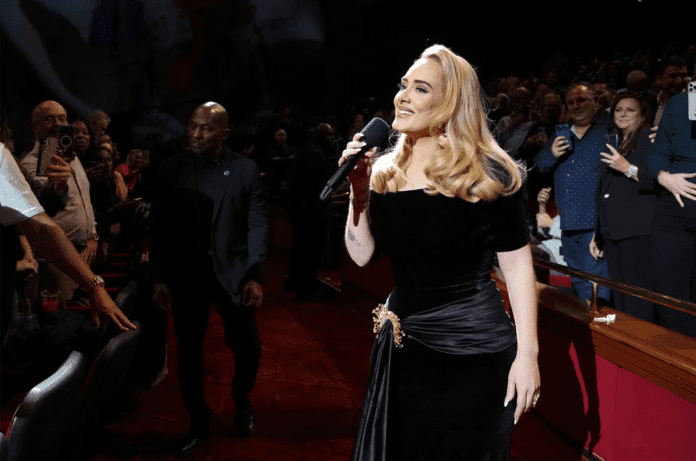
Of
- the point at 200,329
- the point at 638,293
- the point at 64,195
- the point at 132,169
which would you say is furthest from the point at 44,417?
the point at 132,169

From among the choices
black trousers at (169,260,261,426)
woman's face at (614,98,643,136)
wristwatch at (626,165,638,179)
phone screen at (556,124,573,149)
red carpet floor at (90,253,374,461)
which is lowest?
red carpet floor at (90,253,374,461)

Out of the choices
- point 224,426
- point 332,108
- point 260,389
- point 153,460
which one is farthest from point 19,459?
point 332,108

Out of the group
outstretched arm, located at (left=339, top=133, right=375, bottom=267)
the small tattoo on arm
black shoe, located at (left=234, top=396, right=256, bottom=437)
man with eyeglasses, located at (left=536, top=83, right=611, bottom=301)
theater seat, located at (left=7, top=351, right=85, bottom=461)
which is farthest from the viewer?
man with eyeglasses, located at (left=536, top=83, right=611, bottom=301)

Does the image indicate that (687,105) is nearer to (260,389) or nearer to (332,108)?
(260,389)

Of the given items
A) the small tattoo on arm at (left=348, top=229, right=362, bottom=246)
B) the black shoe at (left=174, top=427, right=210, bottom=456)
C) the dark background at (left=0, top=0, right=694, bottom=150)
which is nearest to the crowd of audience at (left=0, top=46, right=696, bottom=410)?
the small tattoo on arm at (left=348, top=229, right=362, bottom=246)

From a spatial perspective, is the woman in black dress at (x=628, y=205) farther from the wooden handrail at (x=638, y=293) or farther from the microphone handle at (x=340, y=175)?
the microphone handle at (x=340, y=175)

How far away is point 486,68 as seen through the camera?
474 inches

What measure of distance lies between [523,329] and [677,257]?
1.65 m

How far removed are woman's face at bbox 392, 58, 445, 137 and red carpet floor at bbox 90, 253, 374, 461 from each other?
169 centimetres

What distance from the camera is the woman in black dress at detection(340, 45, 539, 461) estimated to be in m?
1.42

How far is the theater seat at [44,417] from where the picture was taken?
4.00 ft

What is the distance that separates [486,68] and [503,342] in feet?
37.7

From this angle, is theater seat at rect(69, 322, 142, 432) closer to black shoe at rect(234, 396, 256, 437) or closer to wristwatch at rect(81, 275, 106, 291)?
wristwatch at rect(81, 275, 106, 291)

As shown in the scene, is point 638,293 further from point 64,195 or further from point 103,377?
point 64,195
